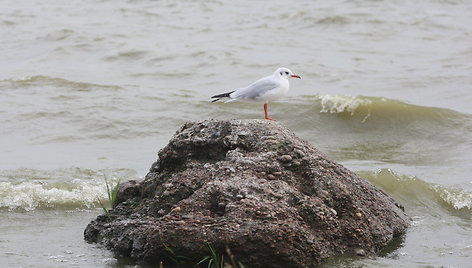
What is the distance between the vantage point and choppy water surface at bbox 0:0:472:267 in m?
6.68

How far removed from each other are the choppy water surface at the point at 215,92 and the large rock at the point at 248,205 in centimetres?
20

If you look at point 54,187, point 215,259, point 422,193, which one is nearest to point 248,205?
point 215,259

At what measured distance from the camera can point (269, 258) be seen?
4754mm

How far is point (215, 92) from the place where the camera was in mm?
12320

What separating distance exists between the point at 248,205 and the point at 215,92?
7.56 metres

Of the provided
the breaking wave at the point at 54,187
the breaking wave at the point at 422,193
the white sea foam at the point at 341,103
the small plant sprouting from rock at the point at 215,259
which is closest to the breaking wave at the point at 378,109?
the white sea foam at the point at 341,103

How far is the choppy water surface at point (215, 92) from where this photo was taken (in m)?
6.68

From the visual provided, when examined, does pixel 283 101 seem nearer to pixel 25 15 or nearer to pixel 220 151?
pixel 220 151

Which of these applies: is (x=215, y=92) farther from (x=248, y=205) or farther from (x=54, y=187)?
(x=248, y=205)

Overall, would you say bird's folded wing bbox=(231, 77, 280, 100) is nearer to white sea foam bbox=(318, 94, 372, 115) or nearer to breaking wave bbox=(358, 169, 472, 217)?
breaking wave bbox=(358, 169, 472, 217)

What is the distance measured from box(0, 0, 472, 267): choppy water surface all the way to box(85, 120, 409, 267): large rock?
204 millimetres

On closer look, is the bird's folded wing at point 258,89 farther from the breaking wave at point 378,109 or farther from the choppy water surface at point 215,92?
the breaking wave at point 378,109

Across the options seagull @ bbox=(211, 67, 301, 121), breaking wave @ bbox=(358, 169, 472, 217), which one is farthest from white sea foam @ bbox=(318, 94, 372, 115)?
seagull @ bbox=(211, 67, 301, 121)

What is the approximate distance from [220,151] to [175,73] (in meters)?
8.19
